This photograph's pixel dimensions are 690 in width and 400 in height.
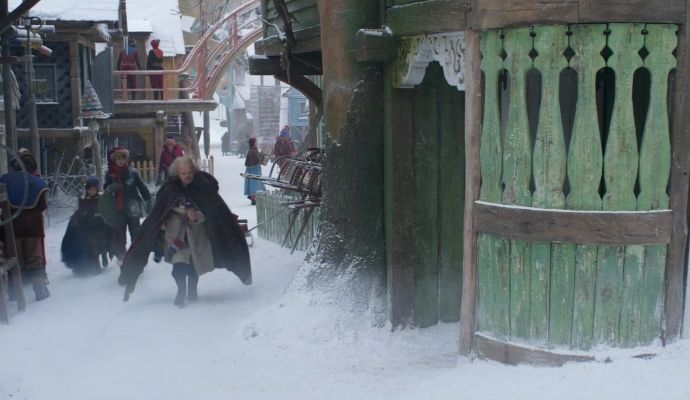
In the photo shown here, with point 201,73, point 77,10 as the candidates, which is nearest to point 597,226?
point 77,10

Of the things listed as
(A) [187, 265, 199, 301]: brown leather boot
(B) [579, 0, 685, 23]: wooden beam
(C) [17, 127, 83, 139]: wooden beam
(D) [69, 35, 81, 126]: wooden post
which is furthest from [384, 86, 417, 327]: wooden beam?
(D) [69, 35, 81, 126]: wooden post

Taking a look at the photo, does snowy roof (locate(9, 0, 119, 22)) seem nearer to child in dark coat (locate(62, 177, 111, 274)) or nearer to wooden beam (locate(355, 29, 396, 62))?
child in dark coat (locate(62, 177, 111, 274))

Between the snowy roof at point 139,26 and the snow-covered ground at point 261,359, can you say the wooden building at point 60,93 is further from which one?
the snow-covered ground at point 261,359

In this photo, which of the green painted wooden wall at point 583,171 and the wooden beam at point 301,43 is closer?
the green painted wooden wall at point 583,171

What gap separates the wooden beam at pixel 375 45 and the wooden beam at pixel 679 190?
2.40m

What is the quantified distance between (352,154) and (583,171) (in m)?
2.58

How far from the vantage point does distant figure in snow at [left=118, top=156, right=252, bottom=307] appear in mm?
8945

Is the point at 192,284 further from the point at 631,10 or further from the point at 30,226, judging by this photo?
the point at 631,10

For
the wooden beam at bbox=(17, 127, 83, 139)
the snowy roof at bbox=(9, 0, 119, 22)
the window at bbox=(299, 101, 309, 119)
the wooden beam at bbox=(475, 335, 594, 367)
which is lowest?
the wooden beam at bbox=(475, 335, 594, 367)

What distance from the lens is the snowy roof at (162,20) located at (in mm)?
33406

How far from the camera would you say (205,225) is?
9.06 meters

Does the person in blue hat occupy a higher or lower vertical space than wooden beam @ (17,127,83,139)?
lower

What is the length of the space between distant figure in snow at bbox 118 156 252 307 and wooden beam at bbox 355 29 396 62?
2.61 meters

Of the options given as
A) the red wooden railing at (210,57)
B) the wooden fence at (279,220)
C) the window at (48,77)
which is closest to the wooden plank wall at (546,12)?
the wooden fence at (279,220)
